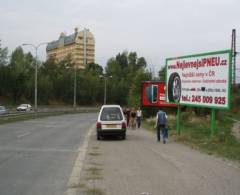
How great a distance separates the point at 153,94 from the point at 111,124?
2297 cm

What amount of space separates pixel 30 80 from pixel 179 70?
72.7 m

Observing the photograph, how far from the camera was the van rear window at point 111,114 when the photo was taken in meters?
23.1

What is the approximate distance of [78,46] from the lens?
172 metres

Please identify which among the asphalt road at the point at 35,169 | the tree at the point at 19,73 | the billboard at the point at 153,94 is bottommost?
the asphalt road at the point at 35,169

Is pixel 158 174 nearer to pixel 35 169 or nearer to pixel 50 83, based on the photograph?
pixel 35 169

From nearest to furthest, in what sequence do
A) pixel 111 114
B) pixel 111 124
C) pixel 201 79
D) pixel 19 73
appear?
pixel 201 79, pixel 111 124, pixel 111 114, pixel 19 73

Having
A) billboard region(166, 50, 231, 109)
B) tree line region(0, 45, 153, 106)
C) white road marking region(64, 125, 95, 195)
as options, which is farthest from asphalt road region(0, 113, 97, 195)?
tree line region(0, 45, 153, 106)

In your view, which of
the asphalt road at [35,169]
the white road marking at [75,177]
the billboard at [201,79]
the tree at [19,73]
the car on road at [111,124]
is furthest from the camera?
the tree at [19,73]

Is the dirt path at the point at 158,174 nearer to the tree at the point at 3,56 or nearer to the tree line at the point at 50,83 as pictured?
the tree line at the point at 50,83

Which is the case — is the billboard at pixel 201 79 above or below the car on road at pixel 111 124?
above

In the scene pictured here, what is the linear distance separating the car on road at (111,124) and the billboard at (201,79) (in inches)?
141

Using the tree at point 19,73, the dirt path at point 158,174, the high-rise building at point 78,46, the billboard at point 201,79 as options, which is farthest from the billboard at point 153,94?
the high-rise building at point 78,46

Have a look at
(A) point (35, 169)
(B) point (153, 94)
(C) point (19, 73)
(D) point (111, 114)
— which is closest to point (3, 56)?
(C) point (19, 73)

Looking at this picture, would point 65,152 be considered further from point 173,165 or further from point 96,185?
point 96,185
